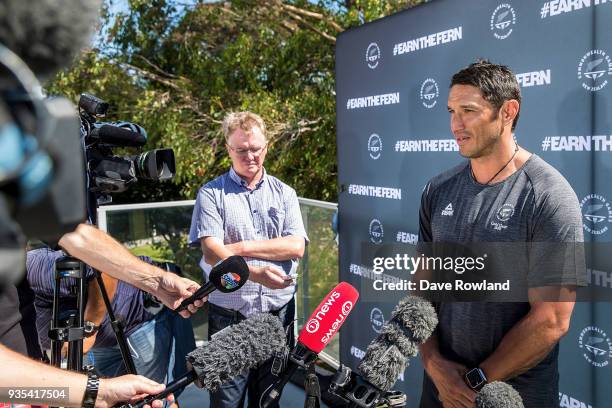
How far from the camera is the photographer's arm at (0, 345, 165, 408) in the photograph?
55.9 inches

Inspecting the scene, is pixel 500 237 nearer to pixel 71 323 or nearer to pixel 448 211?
pixel 448 211

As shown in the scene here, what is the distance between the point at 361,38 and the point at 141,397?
2.71 metres

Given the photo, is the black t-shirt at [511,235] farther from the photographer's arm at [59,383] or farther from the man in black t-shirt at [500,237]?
the photographer's arm at [59,383]

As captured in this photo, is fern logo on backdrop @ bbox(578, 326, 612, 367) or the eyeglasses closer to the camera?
fern logo on backdrop @ bbox(578, 326, 612, 367)

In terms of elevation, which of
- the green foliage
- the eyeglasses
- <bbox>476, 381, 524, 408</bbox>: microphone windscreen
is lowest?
<bbox>476, 381, 524, 408</bbox>: microphone windscreen

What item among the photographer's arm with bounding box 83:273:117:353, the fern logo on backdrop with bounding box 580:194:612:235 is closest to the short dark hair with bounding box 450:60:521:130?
the fern logo on backdrop with bounding box 580:194:612:235

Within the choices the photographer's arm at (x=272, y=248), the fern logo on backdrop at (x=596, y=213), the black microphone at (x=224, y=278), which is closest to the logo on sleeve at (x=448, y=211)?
the fern logo on backdrop at (x=596, y=213)

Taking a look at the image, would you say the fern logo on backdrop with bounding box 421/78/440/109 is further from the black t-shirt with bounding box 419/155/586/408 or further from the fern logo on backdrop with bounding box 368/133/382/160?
the black t-shirt with bounding box 419/155/586/408

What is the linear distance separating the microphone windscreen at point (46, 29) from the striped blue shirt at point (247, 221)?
2.57 m

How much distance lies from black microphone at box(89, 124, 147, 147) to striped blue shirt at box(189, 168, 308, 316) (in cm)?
104

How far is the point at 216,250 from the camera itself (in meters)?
2.98

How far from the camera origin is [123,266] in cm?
187

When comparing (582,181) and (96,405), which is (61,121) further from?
(582,181)

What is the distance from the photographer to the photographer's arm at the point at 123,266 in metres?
1.83
